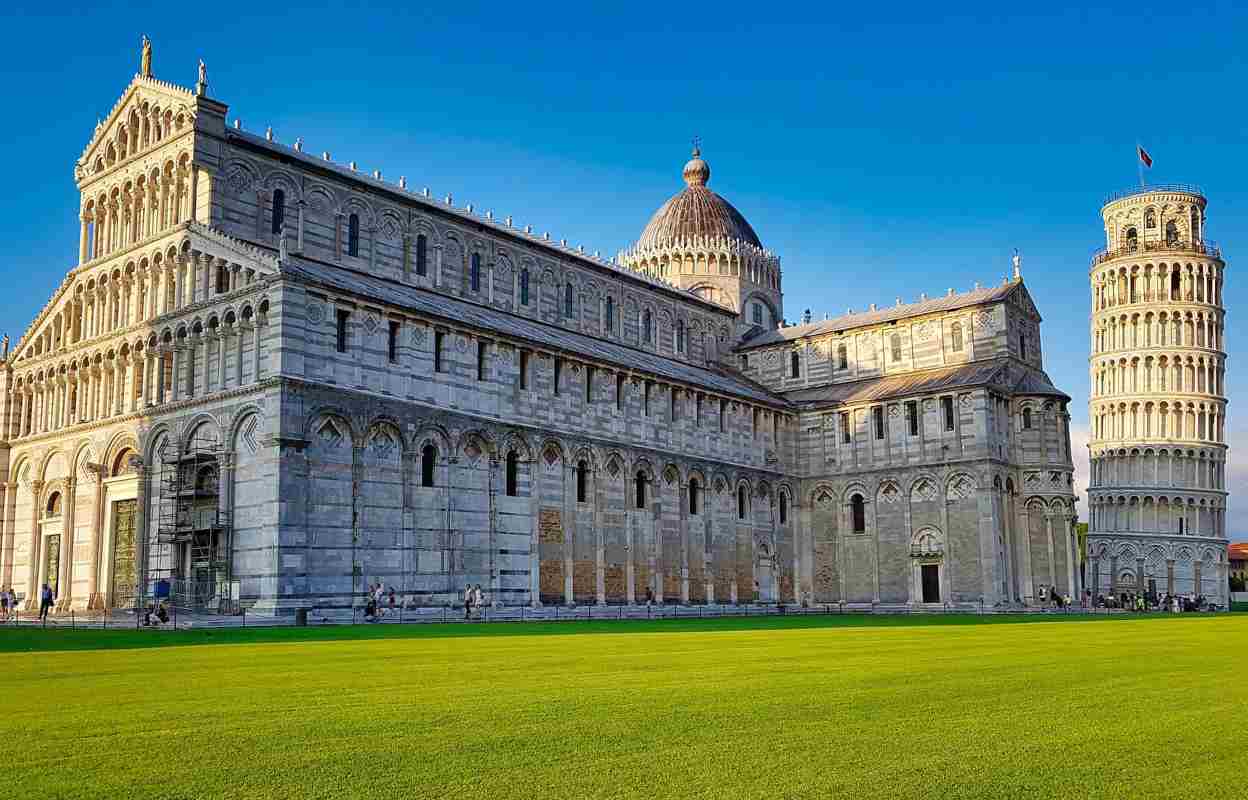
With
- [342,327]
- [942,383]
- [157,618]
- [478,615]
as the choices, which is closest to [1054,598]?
[942,383]

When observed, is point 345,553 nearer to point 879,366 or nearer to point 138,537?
point 138,537

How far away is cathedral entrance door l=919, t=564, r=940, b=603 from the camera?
5722cm

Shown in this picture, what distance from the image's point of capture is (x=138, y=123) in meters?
47.2

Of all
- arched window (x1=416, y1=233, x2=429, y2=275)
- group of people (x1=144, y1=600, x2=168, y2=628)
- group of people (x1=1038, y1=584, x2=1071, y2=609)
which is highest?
arched window (x1=416, y1=233, x2=429, y2=275)

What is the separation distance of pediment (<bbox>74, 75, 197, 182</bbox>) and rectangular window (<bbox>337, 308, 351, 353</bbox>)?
10.2 meters

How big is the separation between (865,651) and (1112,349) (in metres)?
73.3

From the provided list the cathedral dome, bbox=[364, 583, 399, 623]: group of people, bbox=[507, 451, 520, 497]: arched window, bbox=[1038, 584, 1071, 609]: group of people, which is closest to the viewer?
bbox=[364, 583, 399, 623]: group of people

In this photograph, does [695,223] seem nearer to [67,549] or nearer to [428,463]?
[428,463]

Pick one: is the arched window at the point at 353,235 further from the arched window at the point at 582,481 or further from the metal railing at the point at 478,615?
the metal railing at the point at 478,615

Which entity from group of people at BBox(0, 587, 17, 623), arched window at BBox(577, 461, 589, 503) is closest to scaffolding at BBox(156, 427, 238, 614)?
group of people at BBox(0, 587, 17, 623)

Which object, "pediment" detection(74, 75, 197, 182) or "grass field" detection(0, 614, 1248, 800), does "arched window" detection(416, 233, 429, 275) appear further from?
"grass field" detection(0, 614, 1248, 800)

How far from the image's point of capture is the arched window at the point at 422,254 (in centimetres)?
5206

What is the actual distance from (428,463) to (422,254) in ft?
43.4

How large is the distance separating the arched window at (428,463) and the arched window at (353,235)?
11.2 m
